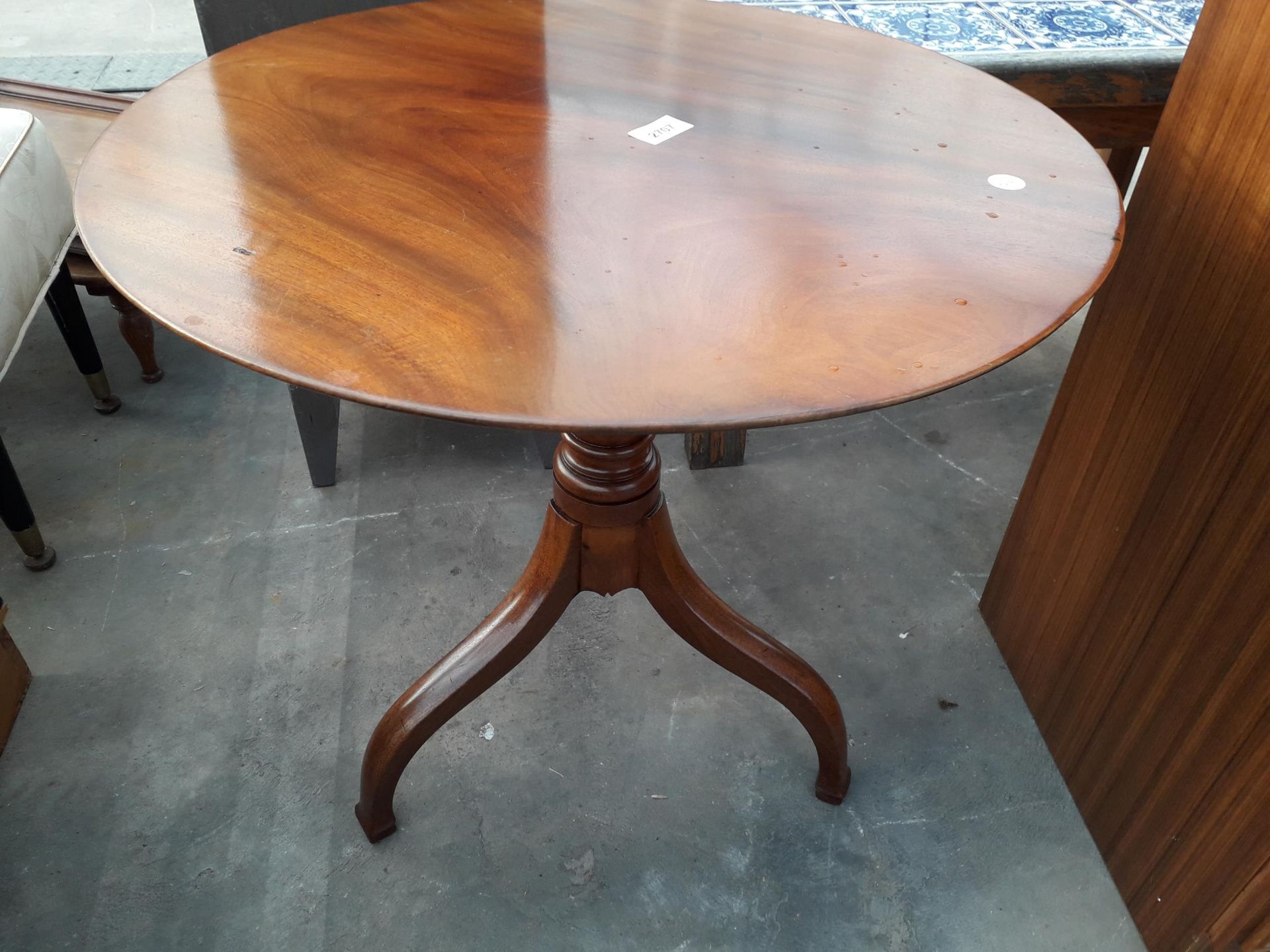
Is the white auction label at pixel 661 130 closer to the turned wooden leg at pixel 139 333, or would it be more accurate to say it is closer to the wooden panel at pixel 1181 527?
the wooden panel at pixel 1181 527

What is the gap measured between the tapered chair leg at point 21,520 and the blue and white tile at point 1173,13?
218 centimetres

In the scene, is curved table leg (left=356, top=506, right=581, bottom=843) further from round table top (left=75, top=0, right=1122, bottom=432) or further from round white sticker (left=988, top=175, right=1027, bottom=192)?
round white sticker (left=988, top=175, right=1027, bottom=192)

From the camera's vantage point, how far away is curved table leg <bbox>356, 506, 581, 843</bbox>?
3.95 ft

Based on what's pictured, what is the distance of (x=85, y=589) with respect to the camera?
Answer: 5.30 feet

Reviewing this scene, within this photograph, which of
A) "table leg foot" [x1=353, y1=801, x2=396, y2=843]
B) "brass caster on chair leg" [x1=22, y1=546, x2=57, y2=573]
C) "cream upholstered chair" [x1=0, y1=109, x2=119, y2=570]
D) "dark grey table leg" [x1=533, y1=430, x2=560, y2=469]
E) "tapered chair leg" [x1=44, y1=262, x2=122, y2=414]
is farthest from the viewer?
"dark grey table leg" [x1=533, y1=430, x2=560, y2=469]

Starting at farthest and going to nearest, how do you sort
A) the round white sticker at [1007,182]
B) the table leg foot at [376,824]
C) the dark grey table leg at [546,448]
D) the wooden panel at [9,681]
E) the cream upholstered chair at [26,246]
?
1. the dark grey table leg at [546,448]
2. the cream upholstered chair at [26,246]
3. the wooden panel at [9,681]
4. the table leg foot at [376,824]
5. the round white sticker at [1007,182]

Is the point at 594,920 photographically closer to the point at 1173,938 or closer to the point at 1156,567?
the point at 1173,938

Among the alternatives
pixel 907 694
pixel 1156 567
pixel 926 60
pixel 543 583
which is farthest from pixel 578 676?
pixel 926 60

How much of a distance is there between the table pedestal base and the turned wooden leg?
1123 mm

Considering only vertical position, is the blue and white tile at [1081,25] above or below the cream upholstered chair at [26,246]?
above

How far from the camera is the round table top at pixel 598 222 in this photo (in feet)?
2.42

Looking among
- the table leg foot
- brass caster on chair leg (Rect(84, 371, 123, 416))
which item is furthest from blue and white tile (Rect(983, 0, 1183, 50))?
brass caster on chair leg (Rect(84, 371, 123, 416))

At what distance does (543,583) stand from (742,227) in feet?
1.66

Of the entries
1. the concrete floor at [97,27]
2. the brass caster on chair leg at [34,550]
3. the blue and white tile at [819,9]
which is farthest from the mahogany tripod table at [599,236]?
the concrete floor at [97,27]
